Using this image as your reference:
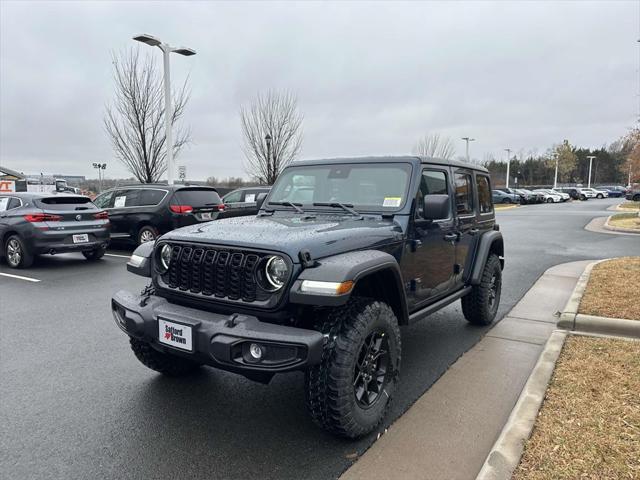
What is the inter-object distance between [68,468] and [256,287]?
4.87 feet

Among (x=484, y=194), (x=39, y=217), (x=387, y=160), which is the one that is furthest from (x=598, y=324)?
(x=39, y=217)

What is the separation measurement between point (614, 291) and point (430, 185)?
371 centimetres

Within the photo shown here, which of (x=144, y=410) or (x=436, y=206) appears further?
(x=436, y=206)

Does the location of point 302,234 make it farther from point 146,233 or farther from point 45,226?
point 146,233

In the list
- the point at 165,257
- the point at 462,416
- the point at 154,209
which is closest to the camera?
the point at 462,416

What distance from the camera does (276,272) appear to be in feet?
9.24

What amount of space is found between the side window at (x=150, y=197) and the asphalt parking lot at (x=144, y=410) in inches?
205

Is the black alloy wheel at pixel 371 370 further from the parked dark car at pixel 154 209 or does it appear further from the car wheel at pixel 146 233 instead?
the car wheel at pixel 146 233

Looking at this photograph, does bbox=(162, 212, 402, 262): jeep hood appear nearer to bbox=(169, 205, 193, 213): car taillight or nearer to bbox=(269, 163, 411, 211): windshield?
bbox=(269, 163, 411, 211): windshield

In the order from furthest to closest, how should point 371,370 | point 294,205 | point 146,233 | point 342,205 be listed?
point 146,233, point 294,205, point 342,205, point 371,370

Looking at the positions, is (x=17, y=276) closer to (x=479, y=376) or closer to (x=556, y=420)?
(x=479, y=376)

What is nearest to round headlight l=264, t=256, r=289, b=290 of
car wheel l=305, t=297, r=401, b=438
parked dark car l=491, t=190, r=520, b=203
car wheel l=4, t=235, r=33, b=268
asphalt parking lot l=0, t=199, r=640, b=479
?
car wheel l=305, t=297, r=401, b=438

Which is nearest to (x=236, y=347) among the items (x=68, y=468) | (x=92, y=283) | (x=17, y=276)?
(x=68, y=468)

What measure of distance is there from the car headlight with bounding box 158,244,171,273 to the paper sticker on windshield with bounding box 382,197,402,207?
1.74 metres
